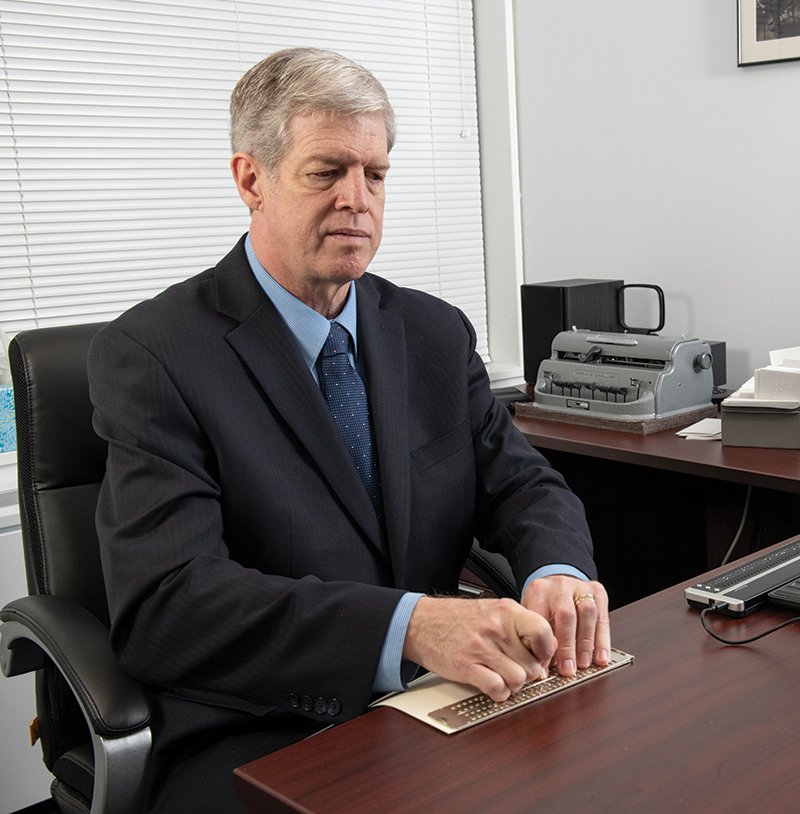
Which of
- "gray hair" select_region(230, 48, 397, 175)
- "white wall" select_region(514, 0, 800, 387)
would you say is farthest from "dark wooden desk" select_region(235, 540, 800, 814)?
"white wall" select_region(514, 0, 800, 387)

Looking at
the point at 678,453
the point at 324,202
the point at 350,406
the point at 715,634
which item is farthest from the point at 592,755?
the point at 678,453

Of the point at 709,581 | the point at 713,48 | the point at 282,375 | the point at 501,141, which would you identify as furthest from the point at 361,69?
the point at 501,141

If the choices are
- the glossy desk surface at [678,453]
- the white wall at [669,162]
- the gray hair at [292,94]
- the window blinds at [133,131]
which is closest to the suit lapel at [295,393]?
the gray hair at [292,94]

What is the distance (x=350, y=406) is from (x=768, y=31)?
1719 mm

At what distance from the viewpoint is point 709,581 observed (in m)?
1.18

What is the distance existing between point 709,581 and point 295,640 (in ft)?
1.71

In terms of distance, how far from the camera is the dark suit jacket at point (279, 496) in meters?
1.08

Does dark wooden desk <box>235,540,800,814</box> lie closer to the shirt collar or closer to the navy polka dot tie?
the navy polka dot tie

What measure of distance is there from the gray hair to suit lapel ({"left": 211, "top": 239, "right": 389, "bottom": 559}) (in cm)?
21

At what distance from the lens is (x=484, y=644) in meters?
0.97

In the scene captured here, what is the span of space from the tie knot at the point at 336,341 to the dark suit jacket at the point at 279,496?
4 centimetres

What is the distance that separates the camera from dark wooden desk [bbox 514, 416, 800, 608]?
2010 mm

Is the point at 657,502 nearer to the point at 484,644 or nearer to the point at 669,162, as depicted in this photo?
the point at 669,162

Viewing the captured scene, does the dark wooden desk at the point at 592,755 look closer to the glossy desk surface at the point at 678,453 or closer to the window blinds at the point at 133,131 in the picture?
the glossy desk surface at the point at 678,453
